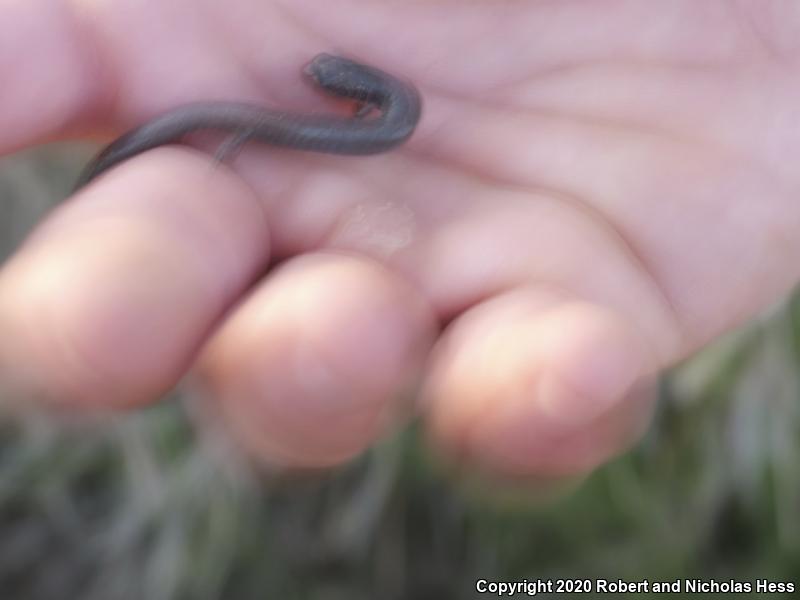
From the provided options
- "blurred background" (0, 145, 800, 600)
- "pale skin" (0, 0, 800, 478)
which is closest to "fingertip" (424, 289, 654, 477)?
"pale skin" (0, 0, 800, 478)

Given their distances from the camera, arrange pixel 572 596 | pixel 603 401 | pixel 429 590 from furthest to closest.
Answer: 1. pixel 429 590
2. pixel 572 596
3. pixel 603 401

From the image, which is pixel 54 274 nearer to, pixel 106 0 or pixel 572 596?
pixel 106 0

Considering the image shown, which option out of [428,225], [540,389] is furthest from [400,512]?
[540,389]

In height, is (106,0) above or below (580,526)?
above

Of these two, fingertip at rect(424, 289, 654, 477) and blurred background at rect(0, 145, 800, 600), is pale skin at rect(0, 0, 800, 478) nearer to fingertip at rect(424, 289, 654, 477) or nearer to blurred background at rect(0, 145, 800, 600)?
fingertip at rect(424, 289, 654, 477)

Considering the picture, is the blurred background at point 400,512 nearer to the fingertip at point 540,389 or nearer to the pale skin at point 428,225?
the pale skin at point 428,225

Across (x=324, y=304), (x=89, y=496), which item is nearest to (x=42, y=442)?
(x=89, y=496)

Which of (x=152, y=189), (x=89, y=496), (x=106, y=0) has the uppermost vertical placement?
(x=106, y=0)

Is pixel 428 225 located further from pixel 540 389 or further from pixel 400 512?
pixel 400 512
